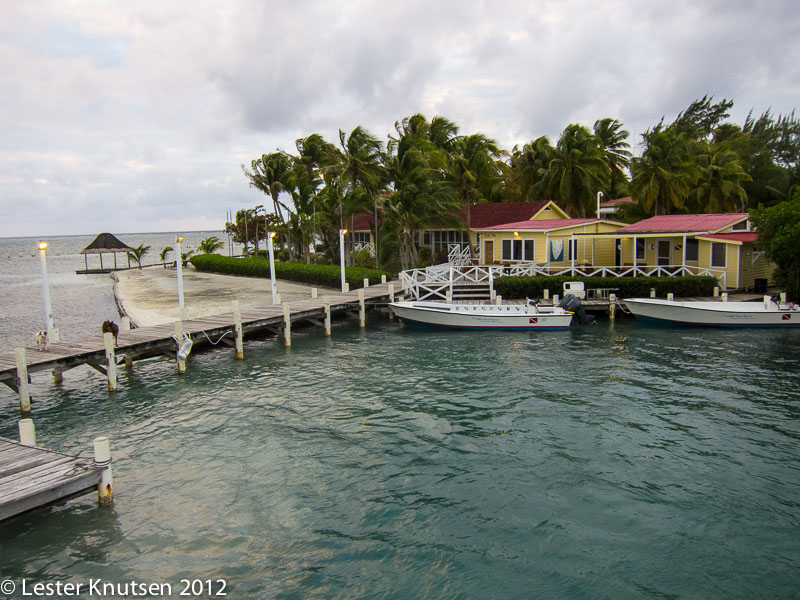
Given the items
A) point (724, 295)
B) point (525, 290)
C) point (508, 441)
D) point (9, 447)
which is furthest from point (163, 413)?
point (724, 295)

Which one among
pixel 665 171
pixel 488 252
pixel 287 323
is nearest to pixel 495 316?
pixel 287 323

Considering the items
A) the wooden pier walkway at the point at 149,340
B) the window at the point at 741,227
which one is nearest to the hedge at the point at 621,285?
the window at the point at 741,227

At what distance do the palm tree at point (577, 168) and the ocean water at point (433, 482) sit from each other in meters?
26.0

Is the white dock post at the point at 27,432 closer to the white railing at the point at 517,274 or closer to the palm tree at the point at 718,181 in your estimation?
the white railing at the point at 517,274

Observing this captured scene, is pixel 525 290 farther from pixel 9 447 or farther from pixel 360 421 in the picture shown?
pixel 9 447

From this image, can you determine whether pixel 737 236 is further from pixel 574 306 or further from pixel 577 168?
pixel 577 168

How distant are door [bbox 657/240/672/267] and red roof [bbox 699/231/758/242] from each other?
287 centimetres

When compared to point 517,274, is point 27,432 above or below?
below

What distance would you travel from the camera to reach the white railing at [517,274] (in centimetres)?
2956

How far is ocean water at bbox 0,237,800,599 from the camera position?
334 inches

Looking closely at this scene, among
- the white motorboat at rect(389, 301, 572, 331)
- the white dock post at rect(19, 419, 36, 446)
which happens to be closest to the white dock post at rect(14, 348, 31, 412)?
the white dock post at rect(19, 419, 36, 446)

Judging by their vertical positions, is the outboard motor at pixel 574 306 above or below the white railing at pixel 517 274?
below

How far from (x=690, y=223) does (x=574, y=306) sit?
386 inches

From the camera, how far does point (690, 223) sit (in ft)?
101
